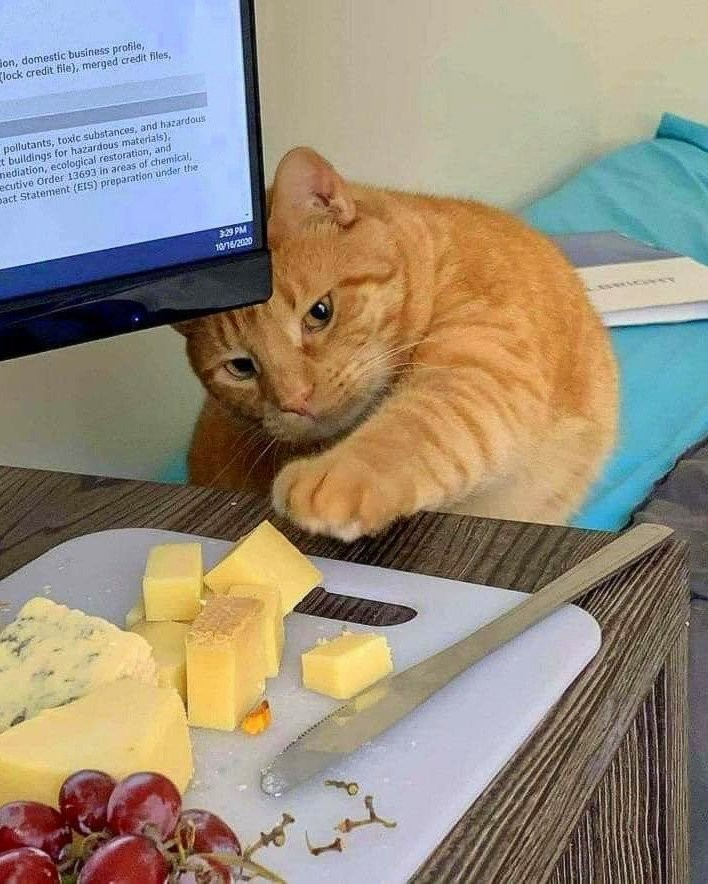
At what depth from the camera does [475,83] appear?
1706mm

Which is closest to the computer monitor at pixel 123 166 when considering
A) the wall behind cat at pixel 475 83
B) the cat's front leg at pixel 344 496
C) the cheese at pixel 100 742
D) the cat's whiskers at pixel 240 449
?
the cat's front leg at pixel 344 496

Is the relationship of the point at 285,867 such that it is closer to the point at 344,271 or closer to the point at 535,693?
Answer: the point at 535,693

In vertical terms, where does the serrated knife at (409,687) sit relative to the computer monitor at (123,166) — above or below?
below

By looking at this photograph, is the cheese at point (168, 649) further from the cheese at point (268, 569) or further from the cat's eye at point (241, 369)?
the cat's eye at point (241, 369)

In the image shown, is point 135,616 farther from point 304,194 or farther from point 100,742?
point 304,194

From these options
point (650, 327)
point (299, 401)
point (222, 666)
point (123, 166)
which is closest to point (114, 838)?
point (222, 666)

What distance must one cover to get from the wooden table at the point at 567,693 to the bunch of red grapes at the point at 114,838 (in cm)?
8

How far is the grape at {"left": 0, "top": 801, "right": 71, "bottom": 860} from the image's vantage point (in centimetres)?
36

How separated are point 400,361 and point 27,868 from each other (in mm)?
594

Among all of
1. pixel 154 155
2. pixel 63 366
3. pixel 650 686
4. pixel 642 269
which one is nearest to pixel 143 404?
pixel 63 366

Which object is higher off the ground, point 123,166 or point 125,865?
point 123,166

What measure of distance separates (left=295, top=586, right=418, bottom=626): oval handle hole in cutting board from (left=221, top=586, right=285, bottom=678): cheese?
0.14 feet

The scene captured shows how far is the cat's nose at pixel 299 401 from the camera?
860 millimetres

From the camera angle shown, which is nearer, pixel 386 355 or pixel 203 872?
pixel 203 872
